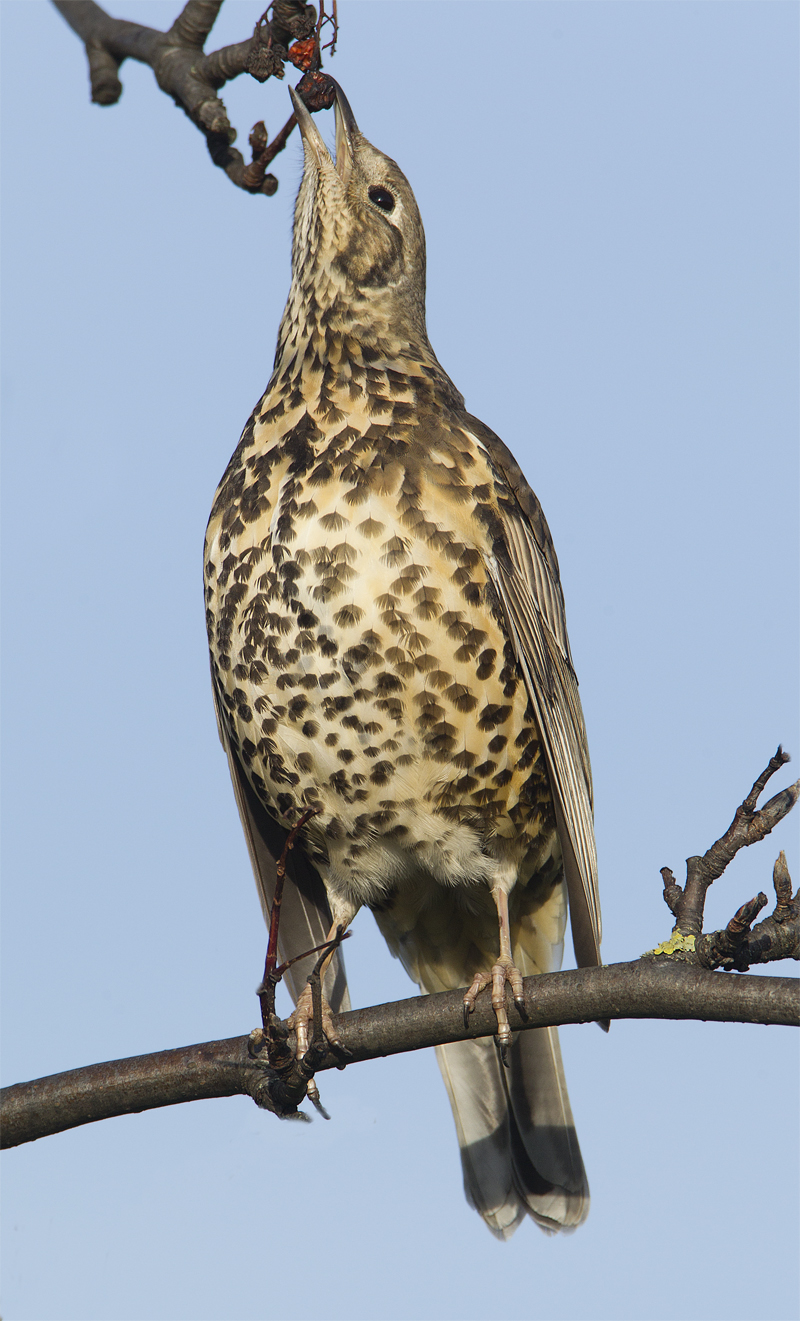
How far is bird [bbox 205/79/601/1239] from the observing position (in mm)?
5062

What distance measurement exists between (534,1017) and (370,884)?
160 centimetres

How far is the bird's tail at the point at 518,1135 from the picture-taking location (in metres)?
5.98

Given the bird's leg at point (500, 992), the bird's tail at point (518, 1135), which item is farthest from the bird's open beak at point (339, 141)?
the bird's tail at point (518, 1135)

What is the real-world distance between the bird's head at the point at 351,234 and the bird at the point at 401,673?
12mm

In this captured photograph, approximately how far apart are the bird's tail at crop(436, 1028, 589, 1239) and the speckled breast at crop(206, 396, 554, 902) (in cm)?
130

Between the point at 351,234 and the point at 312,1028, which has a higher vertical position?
the point at 351,234

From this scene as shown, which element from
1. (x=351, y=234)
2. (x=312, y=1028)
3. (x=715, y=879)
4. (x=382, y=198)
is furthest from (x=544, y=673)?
(x=382, y=198)

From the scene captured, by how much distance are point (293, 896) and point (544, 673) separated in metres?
1.62

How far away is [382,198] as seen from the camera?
6.16 m

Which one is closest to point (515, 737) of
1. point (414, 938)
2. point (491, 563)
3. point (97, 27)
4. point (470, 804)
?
point (470, 804)

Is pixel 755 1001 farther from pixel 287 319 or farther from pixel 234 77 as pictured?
pixel 234 77

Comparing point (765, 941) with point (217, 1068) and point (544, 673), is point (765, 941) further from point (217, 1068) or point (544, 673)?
point (544, 673)

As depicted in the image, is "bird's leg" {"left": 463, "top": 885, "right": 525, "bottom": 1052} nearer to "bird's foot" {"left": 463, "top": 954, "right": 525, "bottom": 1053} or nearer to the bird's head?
"bird's foot" {"left": 463, "top": 954, "right": 525, "bottom": 1053}

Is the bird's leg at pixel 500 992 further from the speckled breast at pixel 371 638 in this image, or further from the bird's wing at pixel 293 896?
the bird's wing at pixel 293 896
